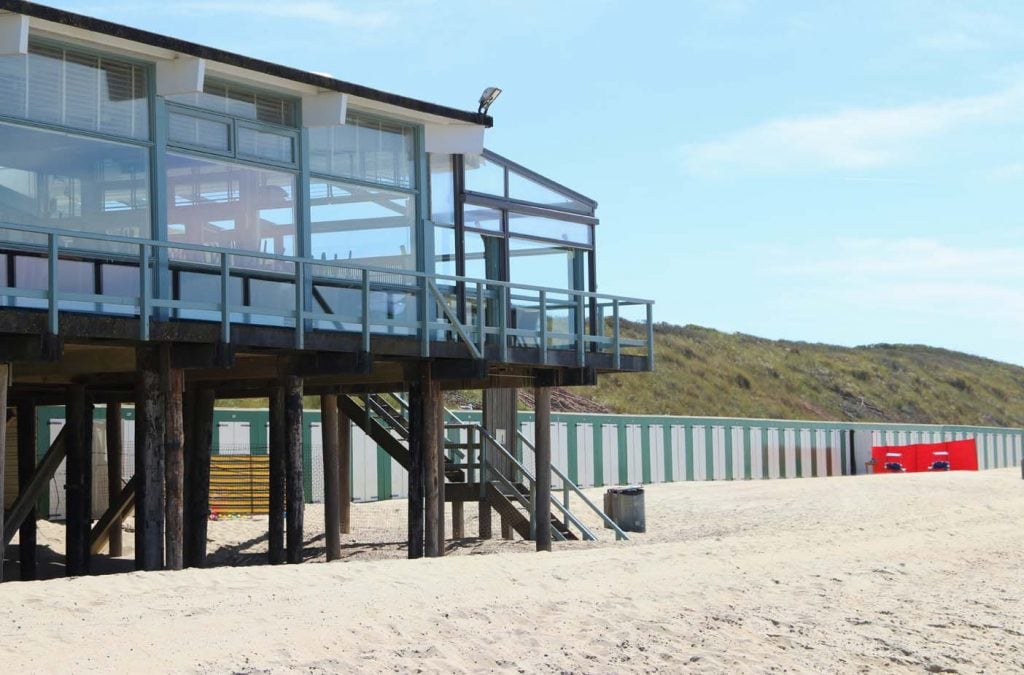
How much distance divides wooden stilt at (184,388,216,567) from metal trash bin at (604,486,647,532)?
7933 millimetres

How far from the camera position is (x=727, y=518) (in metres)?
29.0

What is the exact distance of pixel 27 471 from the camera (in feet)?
69.5

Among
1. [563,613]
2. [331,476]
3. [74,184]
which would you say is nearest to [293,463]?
[74,184]

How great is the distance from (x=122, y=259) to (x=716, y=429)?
30658 mm

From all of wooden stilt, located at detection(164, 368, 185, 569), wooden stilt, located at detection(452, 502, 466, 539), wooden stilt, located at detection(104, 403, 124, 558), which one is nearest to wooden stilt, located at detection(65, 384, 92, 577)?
wooden stilt, located at detection(104, 403, 124, 558)

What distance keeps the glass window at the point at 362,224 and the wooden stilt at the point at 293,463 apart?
5.69 feet

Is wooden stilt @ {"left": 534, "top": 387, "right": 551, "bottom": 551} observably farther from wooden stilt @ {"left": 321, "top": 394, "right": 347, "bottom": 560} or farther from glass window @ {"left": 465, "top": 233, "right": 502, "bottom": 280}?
wooden stilt @ {"left": 321, "top": 394, "right": 347, "bottom": 560}

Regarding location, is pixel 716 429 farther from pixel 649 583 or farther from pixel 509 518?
pixel 649 583

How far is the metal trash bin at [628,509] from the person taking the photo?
84.6ft

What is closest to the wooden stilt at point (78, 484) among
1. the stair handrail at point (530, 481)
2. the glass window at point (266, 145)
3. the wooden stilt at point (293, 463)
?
the wooden stilt at point (293, 463)

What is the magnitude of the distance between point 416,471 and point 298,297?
12.5 ft

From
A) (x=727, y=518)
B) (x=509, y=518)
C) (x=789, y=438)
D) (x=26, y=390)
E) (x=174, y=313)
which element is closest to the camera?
(x=174, y=313)

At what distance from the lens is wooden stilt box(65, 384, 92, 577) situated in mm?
19656

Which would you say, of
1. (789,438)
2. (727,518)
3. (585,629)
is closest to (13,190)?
(585,629)
